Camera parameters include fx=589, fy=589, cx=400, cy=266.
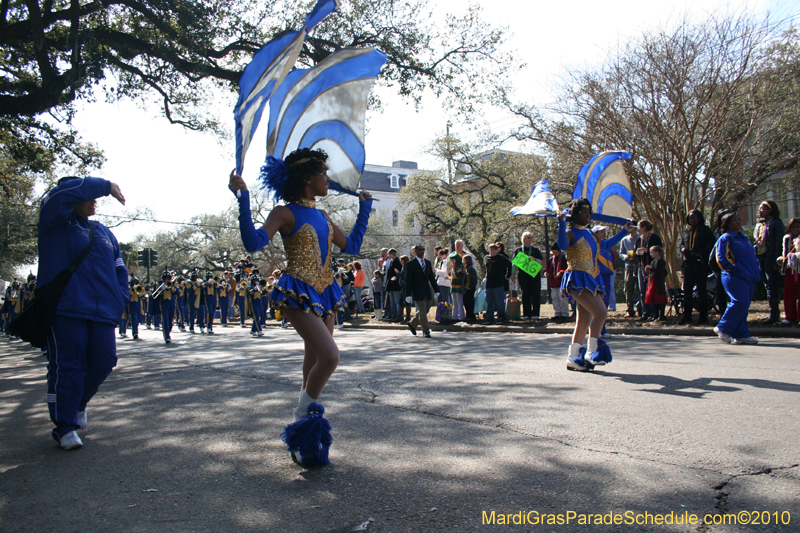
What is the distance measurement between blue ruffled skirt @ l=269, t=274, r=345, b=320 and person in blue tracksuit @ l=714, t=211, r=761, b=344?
7258 millimetres

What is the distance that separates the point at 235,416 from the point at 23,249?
1672 inches

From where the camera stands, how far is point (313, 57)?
17.3m

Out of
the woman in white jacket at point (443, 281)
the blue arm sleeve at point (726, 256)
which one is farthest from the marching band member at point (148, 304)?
the blue arm sleeve at point (726, 256)

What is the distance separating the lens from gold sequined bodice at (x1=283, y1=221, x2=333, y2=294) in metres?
3.89

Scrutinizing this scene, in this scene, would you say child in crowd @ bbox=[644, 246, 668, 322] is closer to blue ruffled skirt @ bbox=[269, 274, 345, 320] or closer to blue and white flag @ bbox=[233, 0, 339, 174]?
Answer: blue and white flag @ bbox=[233, 0, 339, 174]

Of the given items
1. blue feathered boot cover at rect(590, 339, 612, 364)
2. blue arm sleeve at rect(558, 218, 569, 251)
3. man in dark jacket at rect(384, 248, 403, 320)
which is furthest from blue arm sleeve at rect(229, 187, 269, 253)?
man in dark jacket at rect(384, 248, 403, 320)

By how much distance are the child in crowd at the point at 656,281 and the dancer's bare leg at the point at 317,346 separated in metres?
10.2

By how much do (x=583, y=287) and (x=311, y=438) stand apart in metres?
4.28

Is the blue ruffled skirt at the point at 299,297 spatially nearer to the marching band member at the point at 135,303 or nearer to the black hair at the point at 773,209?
the black hair at the point at 773,209

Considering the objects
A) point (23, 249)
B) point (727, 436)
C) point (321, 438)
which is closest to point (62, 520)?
point (321, 438)

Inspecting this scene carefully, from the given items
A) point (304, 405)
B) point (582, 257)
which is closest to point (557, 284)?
point (582, 257)

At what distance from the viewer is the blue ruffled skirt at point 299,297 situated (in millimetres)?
3736

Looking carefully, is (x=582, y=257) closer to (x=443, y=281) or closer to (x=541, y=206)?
(x=541, y=206)

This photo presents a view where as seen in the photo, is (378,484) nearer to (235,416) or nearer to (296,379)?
(235,416)
